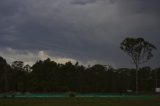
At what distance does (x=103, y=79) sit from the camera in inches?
3314

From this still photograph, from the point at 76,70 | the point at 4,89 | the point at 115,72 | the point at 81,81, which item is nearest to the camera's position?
the point at 4,89

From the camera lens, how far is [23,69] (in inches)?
3408

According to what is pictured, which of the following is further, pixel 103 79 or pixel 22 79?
pixel 103 79

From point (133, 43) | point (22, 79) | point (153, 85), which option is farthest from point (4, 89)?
point (153, 85)

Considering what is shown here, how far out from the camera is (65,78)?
8106 centimetres

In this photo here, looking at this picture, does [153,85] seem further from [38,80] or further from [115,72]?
[38,80]

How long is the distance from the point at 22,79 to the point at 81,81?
12.7 meters

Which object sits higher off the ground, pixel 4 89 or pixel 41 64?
pixel 41 64

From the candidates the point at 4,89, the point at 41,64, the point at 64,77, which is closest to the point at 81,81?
the point at 64,77

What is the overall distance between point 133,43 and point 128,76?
16097 millimetres

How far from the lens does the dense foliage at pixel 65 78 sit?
76.3 metres

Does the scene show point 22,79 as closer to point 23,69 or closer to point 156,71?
point 23,69

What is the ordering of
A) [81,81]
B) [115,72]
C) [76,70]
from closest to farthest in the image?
[81,81], [76,70], [115,72]

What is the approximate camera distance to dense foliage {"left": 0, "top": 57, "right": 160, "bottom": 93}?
76312mm
